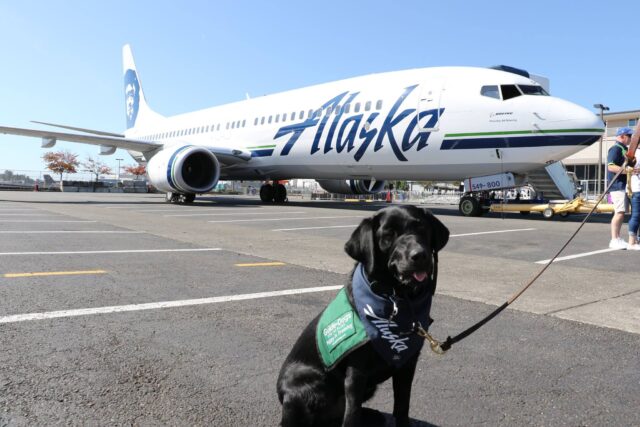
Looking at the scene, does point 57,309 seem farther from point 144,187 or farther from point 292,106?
point 144,187

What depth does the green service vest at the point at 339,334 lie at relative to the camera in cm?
171

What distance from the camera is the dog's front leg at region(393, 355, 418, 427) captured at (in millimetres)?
1833

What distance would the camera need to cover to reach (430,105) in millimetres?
12594

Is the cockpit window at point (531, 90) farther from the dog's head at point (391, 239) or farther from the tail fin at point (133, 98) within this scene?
the tail fin at point (133, 98)

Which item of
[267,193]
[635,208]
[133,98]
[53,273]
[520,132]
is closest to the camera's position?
[53,273]

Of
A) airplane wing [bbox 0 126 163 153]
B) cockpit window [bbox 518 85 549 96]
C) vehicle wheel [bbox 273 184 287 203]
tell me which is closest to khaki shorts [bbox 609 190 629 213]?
cockpit window [bbox 518 85 549 96]

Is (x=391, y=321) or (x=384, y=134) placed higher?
(x=384, y=134)

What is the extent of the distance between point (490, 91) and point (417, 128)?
6.68 ft

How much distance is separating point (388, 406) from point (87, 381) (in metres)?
1.49

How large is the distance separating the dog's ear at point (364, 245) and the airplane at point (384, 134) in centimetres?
1087

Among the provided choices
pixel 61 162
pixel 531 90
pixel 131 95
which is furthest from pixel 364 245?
pixel 61 162

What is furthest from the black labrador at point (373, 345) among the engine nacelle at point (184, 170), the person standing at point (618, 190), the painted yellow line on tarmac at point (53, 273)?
the engine nacelle at point (184, 170)

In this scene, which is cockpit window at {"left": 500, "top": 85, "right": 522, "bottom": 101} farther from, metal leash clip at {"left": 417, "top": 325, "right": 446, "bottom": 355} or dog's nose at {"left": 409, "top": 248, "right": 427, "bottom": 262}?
dog's nose at {"left": 409, "top": 248, "right": 427, "bottom": 262}

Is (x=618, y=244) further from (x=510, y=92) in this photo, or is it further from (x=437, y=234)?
(x=437, y=234)
